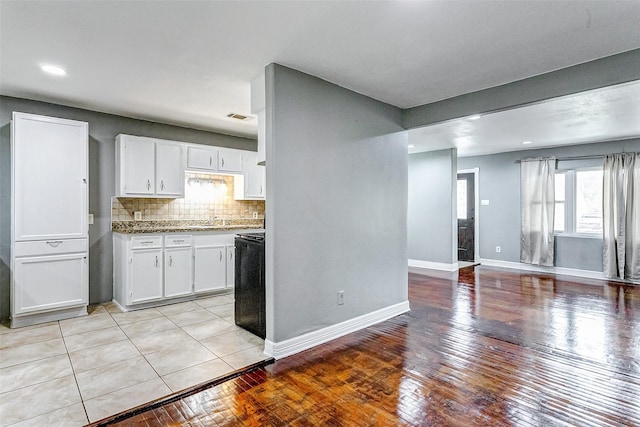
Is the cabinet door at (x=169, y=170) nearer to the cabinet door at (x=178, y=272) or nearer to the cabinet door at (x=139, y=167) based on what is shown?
the cabinet door at (x=139, y=167)

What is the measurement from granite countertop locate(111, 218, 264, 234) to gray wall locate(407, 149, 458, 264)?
3.50m

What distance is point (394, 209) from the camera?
3996 mm

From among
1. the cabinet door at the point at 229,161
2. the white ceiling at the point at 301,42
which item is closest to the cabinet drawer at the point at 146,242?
the cabinet door at the point at 229,161

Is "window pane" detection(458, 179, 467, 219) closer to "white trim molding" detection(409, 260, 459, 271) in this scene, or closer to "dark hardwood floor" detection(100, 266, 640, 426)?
"white trim molding" detection(409, 260, 459, 271)

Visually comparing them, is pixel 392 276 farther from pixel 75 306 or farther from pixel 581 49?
pixel 75 306

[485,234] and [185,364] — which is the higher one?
[485,234]

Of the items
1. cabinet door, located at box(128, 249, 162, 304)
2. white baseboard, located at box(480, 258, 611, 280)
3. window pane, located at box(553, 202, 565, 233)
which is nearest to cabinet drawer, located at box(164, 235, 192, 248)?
cabinet door, located at box(128, 249, 162, 304)

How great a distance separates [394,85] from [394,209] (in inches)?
54.5

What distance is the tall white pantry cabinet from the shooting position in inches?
136

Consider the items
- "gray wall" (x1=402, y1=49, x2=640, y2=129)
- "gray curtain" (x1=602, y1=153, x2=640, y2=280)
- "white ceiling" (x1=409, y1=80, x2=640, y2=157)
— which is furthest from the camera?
"gray curtain" (x1=602, y1=153, x2=640, y2=280)

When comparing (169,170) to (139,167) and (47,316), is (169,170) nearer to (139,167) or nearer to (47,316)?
(139,167)

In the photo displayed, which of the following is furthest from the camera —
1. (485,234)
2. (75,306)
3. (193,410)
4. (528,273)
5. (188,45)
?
(485,234)

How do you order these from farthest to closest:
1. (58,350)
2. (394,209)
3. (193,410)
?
(394,209)
(58,350)
(193,410)

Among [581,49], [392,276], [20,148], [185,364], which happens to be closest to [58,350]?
[185,364]
